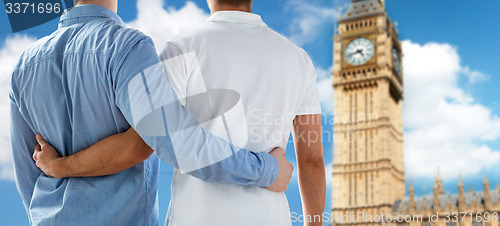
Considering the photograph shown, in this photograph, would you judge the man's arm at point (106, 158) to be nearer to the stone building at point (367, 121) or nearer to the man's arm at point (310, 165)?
the man's arm at point (310, 165)

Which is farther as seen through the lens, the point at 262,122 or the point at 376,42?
the point at 376,42

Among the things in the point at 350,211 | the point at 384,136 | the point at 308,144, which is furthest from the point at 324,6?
the point at 308,144

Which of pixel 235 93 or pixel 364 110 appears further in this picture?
pixel 364 110

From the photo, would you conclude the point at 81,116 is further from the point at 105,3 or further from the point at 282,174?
the point at 282,174

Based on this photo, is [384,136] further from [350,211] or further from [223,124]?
[223,124]

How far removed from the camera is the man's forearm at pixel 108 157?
1.01m

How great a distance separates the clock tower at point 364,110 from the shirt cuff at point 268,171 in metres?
23.5

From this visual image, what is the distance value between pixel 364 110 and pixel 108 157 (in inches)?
979

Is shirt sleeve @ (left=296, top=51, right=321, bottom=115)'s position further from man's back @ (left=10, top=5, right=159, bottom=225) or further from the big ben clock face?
the big ben clock face

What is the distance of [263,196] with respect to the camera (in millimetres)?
1047

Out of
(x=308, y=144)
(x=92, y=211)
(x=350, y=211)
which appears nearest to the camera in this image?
(x=92, y=211)

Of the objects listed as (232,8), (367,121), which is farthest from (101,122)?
(367,121)

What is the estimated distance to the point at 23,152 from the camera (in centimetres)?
114

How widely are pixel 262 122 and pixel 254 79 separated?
86 millimetres
